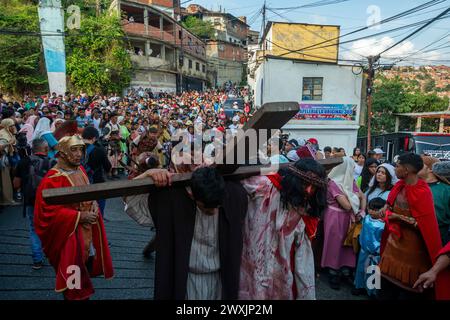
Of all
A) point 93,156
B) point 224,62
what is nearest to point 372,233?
point 93,156

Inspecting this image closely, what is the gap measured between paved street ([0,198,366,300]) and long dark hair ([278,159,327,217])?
2413 millimetres

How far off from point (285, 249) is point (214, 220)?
0.56 meters

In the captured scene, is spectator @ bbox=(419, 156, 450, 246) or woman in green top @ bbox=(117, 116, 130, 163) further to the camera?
woman in green top @ bbox=(117, 116, 130, 163)

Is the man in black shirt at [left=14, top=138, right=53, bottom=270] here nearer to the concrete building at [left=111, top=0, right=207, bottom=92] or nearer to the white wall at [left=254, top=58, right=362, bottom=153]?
the white wall at [left=254, top=58, right=362, bottom=153]

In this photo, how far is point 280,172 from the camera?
231 cm

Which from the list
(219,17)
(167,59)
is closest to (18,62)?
(167,59)

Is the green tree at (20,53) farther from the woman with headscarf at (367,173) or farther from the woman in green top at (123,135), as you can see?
the woman with headscarf at (367,173)

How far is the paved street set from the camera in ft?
12.2

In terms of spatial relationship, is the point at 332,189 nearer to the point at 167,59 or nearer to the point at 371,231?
the point at 371,231

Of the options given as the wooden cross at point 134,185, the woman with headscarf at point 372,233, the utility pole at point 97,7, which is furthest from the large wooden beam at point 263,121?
the utility pole at point 97,7

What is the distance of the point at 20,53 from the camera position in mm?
22344

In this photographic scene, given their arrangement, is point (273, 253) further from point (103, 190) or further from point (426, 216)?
point (426, 216)

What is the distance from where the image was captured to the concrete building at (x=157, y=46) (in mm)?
29891

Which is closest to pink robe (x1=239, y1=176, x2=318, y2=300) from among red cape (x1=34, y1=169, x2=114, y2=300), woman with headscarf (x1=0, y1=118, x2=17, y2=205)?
red cape (x1=34, y1=169, x2=114, y2=300)
